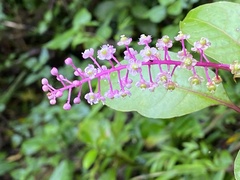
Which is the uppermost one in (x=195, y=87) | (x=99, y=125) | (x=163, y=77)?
(x=163, y=77)

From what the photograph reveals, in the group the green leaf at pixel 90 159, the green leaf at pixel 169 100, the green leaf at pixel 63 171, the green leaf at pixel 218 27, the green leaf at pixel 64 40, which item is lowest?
the green leaf at pixel 63 171

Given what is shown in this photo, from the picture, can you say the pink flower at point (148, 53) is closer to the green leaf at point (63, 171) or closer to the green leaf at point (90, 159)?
the green leaf at point (90, 159)

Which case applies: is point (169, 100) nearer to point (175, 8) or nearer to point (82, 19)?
point (175, 8)

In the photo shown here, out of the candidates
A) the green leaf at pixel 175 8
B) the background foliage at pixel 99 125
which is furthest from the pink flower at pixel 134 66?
the green leaf at pixel 175 8

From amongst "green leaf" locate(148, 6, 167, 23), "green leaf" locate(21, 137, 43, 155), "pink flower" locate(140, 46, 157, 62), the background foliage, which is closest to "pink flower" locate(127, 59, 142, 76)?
"pink flower" locate(140, 46, 157, 62)

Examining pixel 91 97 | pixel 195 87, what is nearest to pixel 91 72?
pixel 91 97

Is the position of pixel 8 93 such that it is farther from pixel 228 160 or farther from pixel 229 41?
pixel 229 41

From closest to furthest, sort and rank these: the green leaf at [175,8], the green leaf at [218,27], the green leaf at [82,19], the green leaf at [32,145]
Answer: the green leaf at [218,27] → the green leaf at [175,8] → the green leaf at [82,19] → the green leaf at [32,145]
